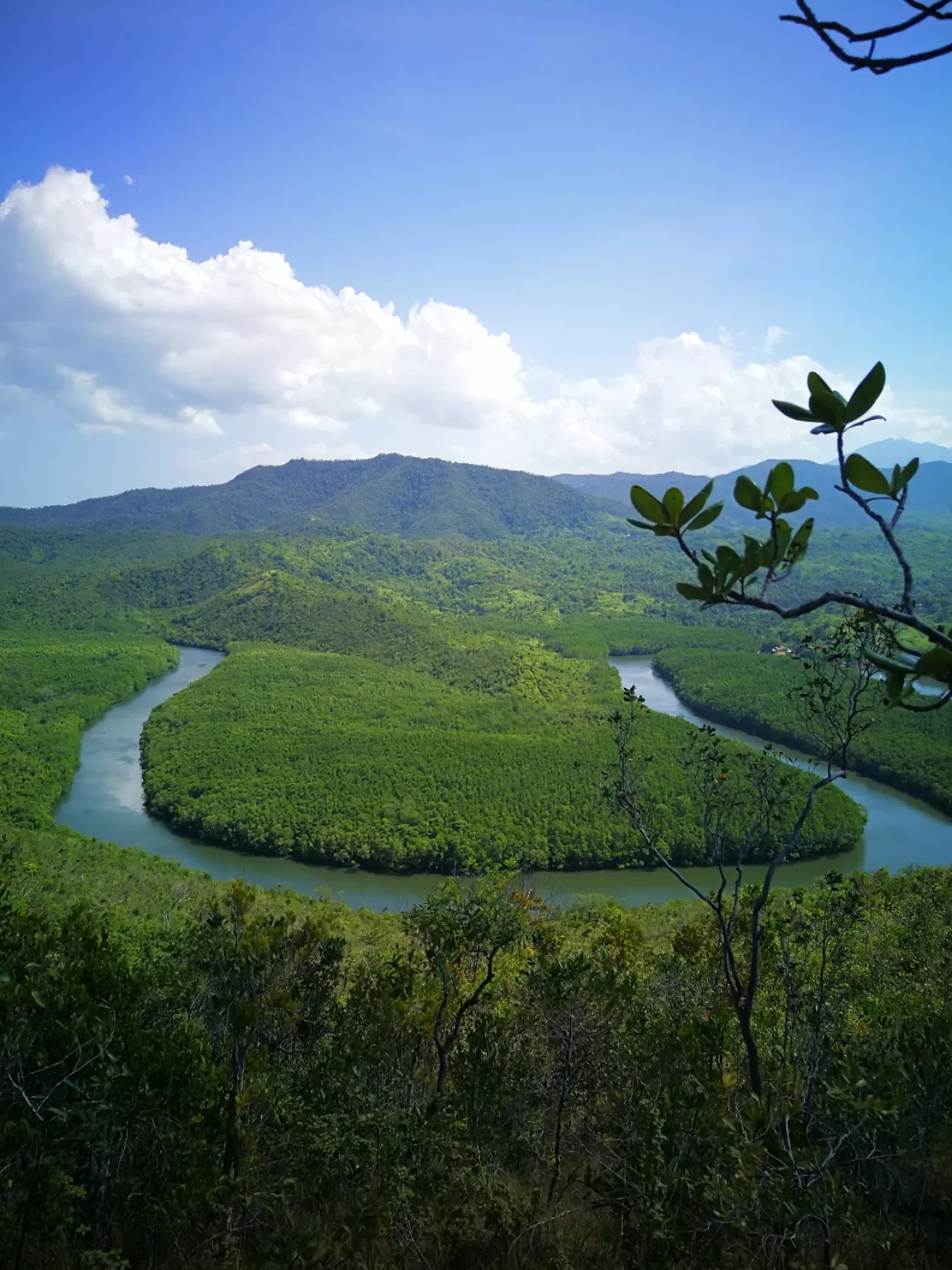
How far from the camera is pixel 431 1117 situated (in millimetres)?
4719

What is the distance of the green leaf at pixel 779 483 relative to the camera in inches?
47.8

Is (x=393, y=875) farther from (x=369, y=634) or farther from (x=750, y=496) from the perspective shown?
(x=369, y=634)

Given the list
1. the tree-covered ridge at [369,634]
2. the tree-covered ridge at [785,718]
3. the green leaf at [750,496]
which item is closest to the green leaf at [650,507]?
the green leaf at [750,496]

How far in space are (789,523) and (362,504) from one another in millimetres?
161590

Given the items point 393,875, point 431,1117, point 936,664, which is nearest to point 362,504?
point 393,875

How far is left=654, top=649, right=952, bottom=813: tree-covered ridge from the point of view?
32.1 meters

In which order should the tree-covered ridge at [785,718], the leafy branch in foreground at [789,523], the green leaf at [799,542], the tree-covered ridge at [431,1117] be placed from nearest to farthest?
the leafy branch in foreground at [789,523] < the green leaf at [799,542] < the tree-covered ridge at [431,1117] < the tree-covered ridge at [785,718]

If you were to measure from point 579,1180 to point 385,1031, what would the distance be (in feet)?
6.23

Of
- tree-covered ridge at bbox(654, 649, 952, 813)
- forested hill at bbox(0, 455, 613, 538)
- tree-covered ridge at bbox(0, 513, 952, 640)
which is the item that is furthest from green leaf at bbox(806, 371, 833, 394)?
forested hill at bbox(0, 455, 613, 538)

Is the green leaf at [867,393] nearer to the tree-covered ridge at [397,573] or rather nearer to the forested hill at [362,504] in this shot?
the tree-covered ridge at [397,573]

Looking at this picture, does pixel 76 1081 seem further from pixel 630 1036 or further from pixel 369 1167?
pixel 630 1036

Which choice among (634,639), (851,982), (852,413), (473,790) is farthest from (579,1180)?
(634,639)

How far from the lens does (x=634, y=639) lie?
229 ft

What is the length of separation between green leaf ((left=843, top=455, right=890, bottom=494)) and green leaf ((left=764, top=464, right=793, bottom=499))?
0.09m
